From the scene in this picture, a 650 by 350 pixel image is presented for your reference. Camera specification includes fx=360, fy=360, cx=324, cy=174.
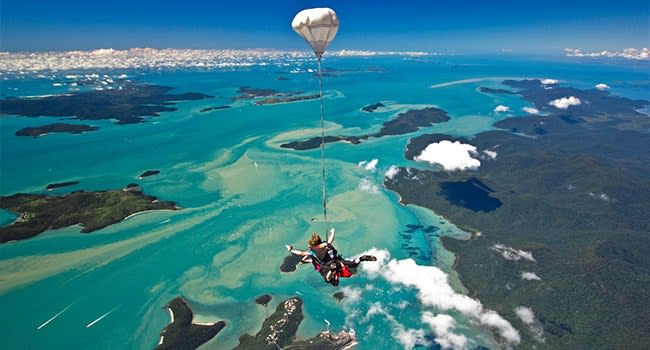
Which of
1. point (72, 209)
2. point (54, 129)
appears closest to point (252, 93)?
point (54, 129)

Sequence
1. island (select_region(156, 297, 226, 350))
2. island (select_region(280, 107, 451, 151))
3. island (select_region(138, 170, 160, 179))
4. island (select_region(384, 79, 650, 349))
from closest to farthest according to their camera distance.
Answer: island (select_region(156, 297, 226, 350)) < island (select_region(384, 79, 650, 349)) < island (select_region(138, 170, 160, 179)) < island (select_region(280, 107, 451, 151))

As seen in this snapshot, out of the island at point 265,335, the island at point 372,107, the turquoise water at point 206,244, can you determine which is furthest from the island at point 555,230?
the island at point 372,107

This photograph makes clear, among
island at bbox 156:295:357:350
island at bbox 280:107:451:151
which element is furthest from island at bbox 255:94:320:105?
island at bbox 156:295:357:350

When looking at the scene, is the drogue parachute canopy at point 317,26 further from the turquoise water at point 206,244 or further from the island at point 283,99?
the island at point 283,99

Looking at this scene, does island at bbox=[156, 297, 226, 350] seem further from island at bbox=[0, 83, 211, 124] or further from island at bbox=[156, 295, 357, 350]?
island at bbox=[0, 83, 211, 124]

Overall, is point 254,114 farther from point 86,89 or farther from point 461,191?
point 86,89

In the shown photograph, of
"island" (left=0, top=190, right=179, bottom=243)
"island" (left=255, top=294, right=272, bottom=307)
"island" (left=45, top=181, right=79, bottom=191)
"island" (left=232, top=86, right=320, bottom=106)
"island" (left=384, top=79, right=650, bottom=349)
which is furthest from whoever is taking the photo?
"island" (left=232, top=86, right=320, bottom=106)
